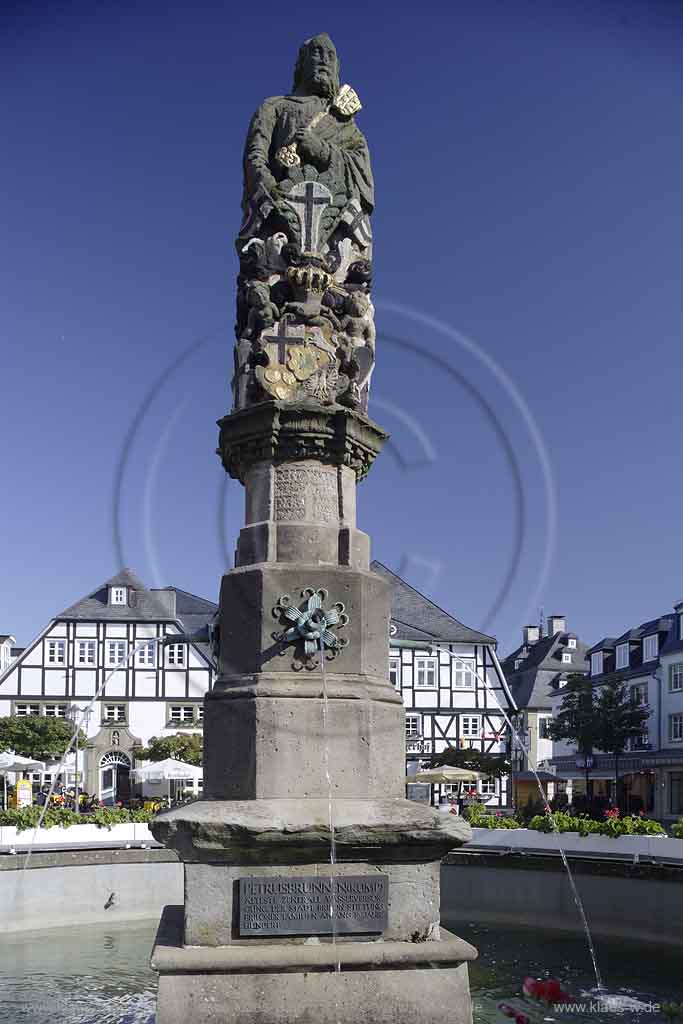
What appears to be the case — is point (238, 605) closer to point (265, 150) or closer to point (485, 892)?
point (265, 150)

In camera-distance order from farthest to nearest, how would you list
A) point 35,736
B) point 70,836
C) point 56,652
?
point 56,652, point 35,736, point 70,836

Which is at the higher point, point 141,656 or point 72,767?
point 141,656

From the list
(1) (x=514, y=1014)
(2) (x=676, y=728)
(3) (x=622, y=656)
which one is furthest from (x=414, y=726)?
(1) (x=514, y=1014)

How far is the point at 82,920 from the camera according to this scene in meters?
18.8

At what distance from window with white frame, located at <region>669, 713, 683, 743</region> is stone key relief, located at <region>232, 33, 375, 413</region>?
5405cm

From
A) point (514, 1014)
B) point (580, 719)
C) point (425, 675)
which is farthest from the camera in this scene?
point (580, 719)

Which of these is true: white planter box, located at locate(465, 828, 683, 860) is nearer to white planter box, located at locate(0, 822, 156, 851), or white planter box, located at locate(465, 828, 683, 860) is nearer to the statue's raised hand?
white planter box, located at locate(0, 822, 156, 851)

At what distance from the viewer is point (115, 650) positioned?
63656 mm

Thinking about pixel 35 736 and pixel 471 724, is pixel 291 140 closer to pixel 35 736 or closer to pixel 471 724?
pixel 35 736

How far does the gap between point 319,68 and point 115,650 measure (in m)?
54.7

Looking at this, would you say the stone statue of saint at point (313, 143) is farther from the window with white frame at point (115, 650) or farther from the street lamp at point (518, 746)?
the window with white frame at point (115, 650)

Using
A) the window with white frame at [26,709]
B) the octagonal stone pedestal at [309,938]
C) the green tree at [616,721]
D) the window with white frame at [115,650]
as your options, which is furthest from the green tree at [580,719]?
the octagonal stone pedestal at [309,938]

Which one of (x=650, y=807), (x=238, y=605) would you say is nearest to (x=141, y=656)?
(x=650, y=807)

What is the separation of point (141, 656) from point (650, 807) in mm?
30901
